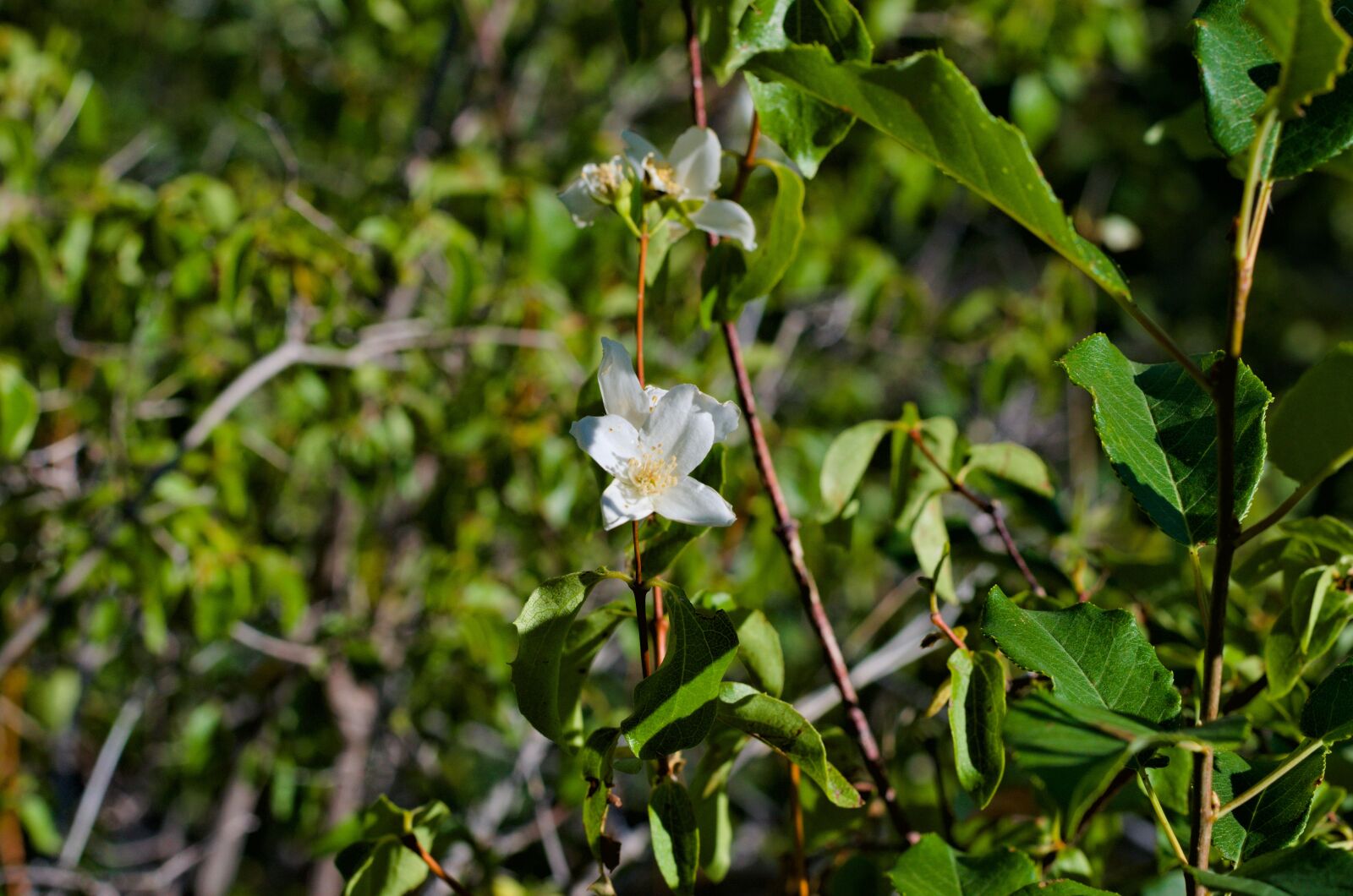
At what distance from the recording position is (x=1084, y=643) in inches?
25.2

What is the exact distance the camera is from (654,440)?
2.24 ft

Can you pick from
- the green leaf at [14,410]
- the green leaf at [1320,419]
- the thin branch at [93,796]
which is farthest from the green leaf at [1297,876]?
the thin branch at [93,796]

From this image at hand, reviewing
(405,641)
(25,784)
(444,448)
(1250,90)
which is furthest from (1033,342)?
(25,784)

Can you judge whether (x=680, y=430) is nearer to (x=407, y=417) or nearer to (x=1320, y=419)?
(x=1320, y=419)

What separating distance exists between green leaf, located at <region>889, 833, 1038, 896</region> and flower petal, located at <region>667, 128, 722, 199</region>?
1.65 ft

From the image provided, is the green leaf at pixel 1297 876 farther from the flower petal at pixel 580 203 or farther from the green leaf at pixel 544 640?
the flower petal at pixel 580 203

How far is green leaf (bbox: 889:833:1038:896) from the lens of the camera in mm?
628

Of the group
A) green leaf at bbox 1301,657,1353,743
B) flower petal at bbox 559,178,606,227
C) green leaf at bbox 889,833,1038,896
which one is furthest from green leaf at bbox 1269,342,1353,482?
flower petal at bbox 559,178,606,227

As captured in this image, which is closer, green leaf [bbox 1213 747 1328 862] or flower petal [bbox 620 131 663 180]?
green leaf [bbox 1213 747 1328 862]

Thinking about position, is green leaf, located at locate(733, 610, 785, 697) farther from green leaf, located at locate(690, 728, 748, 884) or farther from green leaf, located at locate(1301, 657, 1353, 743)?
green leaf, located at locate(1301, 657, 1353, 743)

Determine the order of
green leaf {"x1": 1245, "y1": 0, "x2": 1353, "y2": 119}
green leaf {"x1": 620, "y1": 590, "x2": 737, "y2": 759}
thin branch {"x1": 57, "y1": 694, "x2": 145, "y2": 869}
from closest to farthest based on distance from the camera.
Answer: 1. green leaf {"x1": 1245, "y1": 0, "x2": 1353, "y2": 119}
2. green leaf {"x1": 620, "y1": 590, "x2": 737, "y2": 759}
3. thin branch {"x1": 57, "y1": 694, "x2": 145, "y2": 869}

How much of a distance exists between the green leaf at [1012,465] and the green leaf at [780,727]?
42cm

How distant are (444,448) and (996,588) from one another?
134 cm

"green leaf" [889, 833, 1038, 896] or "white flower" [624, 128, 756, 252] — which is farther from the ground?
"white flower" [624, 128, 756, 252]
